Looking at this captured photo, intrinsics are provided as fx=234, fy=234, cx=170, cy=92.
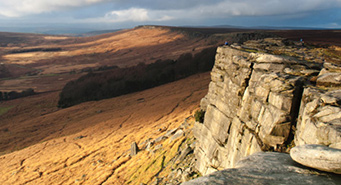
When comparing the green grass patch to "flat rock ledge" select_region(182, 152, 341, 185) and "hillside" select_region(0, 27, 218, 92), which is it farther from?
"flat rock ledge" select_region(182, 152, 341, 185)

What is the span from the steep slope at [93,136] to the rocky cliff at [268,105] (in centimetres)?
1030

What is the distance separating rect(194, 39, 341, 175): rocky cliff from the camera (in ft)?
25.2

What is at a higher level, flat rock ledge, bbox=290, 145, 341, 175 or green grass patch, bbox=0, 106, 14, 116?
flat rock ledge, bbox=290, 145, 341, 175

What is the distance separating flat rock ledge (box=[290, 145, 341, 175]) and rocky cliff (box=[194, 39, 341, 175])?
674 millimetres

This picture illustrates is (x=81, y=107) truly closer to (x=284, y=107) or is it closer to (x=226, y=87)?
(x=226, y=87)

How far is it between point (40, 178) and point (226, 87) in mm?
19942

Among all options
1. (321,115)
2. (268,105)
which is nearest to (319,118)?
(321,115)

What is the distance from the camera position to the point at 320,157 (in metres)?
5.86

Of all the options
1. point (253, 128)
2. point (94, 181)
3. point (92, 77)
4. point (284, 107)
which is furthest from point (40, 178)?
point (92, 77)

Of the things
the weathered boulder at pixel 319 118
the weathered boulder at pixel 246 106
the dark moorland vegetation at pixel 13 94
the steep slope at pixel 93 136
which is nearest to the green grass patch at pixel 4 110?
the steep slope at pixel 93 136

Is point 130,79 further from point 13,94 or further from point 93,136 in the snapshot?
point 13,94

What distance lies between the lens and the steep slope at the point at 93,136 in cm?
2247

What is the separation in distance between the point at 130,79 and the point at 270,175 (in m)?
50.6

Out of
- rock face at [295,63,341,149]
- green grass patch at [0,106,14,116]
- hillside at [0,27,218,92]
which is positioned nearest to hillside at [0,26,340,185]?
green grass patch at [0,106,14,116]
